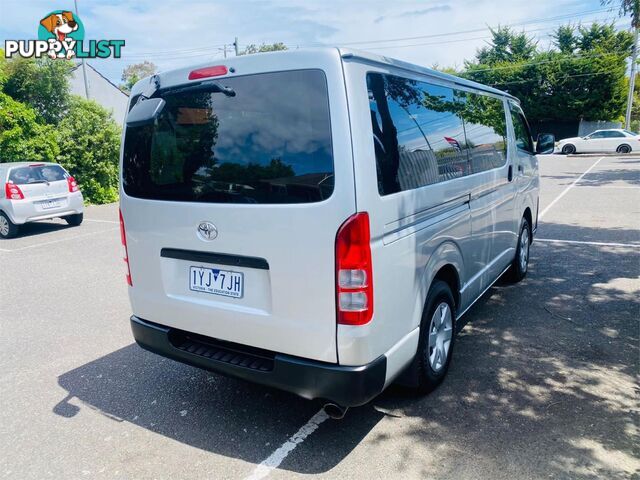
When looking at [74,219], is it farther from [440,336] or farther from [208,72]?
[440,336]

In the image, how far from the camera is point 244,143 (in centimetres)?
265

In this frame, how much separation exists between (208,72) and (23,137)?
1342 centimetres

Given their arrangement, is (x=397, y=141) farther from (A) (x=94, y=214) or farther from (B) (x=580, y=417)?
(A) (x=94, y=214)

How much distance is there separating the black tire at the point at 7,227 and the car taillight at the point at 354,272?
9.69 m

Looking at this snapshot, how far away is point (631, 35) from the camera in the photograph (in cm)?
3622

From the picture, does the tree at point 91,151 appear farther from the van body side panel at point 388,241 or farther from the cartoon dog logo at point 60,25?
the van body side panel at point 388,241

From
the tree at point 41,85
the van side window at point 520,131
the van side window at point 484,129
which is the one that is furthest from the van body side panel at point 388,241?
the tree at point 41,85

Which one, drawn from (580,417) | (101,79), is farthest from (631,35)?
(580,417)

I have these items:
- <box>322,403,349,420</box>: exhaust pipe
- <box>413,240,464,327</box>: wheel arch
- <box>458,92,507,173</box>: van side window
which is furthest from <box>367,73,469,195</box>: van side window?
<box>322,403,349,420</box>: exhaust pipe

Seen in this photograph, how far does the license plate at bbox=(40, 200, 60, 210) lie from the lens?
32.7 ft

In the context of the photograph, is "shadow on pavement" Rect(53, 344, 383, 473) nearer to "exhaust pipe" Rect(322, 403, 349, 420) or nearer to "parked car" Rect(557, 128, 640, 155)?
"exhaust pipe" Rect(322, 403, 349, 420)

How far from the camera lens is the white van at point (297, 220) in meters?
2.43

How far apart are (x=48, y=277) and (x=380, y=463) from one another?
596cm

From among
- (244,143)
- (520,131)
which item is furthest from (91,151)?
(244,143)
